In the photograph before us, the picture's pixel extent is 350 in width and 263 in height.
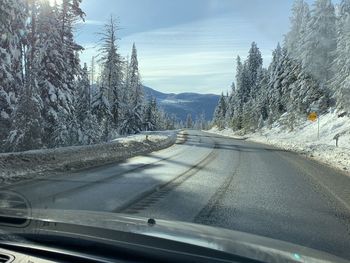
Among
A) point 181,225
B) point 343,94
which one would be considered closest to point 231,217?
point 181,225

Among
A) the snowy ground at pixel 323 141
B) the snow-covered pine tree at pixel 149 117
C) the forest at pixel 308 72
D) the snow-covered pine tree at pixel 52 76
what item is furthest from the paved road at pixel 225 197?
the snow-covered pine tree at pixel 149 117

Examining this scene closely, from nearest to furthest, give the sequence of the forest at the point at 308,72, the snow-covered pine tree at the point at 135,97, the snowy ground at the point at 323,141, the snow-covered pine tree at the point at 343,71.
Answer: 1. the snowy ground at the point at 323,141
2. the snow-covered pine tree at the point at 343,71
3. the forest at the point at 308,72
4. the snow-covered pine tree at the point at 135,97

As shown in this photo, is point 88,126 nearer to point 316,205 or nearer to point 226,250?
point 316,205

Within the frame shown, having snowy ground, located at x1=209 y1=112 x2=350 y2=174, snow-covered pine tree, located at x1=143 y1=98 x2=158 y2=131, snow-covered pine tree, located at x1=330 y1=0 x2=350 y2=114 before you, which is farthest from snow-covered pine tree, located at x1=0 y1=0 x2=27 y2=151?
snow-covered pine tree, located at x1=143 y1=98 x2=158 y2=131

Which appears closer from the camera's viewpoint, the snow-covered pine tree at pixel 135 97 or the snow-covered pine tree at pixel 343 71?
the snow-covered pine tree at pixel 343 71

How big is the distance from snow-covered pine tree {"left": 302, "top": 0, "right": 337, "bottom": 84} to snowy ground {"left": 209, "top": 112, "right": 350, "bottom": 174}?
5240 millimetres

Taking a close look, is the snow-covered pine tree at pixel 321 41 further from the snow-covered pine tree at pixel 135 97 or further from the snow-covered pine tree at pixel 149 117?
the snow-covered pine tree at pixel 149 117

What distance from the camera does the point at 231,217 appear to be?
8.53 m

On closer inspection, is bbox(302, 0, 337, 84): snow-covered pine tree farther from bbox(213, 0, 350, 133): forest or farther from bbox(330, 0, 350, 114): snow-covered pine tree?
bbox(330, 0, 350, 114): snow-covered pine tree

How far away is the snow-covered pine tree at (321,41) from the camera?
174 feet

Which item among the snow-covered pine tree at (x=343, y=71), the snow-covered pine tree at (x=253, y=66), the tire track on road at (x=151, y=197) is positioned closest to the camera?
the tire track on road at (x=151, y=197)

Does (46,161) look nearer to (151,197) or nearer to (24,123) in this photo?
(24,123)

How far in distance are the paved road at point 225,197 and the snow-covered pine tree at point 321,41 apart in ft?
127

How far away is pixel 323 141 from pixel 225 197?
31.9 metres
